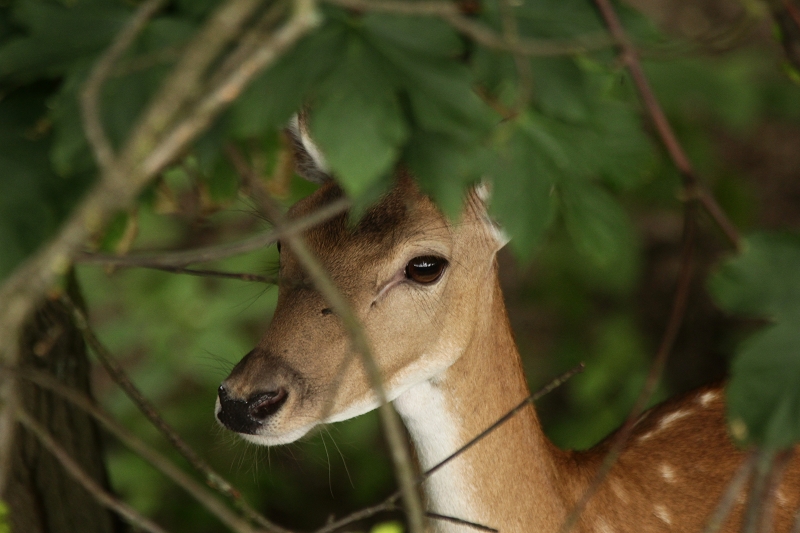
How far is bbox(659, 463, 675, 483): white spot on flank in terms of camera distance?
3.03 m

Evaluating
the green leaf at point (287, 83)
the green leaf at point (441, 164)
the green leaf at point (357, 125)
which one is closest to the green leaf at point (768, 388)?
the green leaf at point (441, 164)

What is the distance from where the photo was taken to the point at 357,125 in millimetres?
1502

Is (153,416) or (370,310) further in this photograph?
(370,310)

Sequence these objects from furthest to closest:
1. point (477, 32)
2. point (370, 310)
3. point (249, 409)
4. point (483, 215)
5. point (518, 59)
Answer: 1. point (483, 215)
2. point (370, 310)
3. point (249, 409)
4. point (518, 59)
5. point (477, 32)

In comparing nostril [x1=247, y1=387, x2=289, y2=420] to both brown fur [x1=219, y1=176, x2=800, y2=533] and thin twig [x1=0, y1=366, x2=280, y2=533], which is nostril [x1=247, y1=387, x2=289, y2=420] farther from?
thin twig [x1=0, y1=366, x2=280, y2=533]

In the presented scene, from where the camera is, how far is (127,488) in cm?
436

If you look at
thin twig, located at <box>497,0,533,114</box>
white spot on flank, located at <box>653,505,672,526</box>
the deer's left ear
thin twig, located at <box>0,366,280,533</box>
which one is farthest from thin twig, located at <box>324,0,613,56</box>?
white spot on flank, located at <box>653,505,672,526</box>

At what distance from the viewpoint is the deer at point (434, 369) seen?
2.48 metres

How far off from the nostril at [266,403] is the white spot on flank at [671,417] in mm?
1619

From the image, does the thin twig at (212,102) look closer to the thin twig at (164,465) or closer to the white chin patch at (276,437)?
the thin twig at (164,465)

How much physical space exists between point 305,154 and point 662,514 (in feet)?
5.62

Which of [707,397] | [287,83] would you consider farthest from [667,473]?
[287,83]

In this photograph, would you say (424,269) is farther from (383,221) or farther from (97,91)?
(97,91)

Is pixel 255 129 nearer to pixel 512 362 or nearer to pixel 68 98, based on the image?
pixel 68 98
